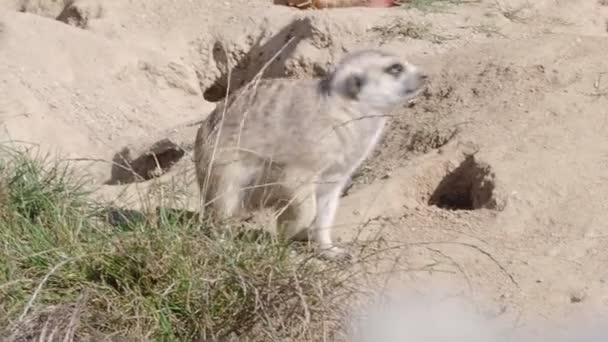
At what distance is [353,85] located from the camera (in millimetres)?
4969

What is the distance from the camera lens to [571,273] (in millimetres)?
4293

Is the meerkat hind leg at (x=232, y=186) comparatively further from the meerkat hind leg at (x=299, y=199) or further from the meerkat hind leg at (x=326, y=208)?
the meerkat hind leg at (x=326, y=208)

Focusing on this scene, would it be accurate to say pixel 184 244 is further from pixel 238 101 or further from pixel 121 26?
pixel 121 26

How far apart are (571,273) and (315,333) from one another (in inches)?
41.5

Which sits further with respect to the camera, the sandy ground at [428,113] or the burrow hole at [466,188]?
the burrow hole at [466,188]

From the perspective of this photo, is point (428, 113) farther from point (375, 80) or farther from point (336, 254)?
point (336, 254)

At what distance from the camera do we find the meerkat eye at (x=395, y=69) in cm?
501

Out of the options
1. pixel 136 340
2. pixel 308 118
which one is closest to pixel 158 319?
pixel 136 340

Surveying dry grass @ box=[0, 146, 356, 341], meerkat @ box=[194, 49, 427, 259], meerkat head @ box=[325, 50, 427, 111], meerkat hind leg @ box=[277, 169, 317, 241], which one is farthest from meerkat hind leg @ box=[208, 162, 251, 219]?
dry grass @ box=[0, 146, 356, 341]

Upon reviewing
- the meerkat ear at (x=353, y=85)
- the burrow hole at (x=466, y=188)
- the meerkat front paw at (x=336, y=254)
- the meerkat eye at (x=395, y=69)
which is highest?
the meerkat eye at (x=395, y=69)

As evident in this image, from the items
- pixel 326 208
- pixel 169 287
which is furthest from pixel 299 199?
pixel 169 287

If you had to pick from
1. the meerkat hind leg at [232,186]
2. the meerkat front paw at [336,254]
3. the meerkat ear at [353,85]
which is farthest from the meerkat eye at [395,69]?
the meerkat front paw at [336,254]

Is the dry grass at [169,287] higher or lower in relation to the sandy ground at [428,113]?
higher

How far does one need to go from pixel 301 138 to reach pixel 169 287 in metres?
1.26
